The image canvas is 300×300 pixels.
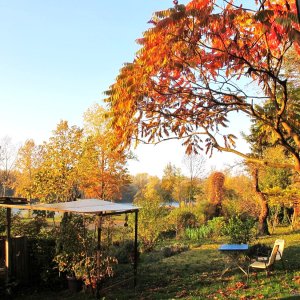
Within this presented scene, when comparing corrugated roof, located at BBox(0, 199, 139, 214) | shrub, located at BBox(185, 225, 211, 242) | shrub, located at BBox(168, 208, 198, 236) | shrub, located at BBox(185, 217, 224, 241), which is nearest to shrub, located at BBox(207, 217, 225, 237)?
shrub, located at BBox(185, 217, 224, 241)

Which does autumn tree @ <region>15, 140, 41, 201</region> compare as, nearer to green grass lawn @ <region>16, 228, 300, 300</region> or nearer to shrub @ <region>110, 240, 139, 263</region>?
shrub @ <region>110, 240, 139, 263</region>

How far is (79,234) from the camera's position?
771 cm

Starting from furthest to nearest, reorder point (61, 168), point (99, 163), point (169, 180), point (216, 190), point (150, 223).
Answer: point (169, 180) → point (216, 190) → point (99, 163) → point (61, 168) → point (150, 223)

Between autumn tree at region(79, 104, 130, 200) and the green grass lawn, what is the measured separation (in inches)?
255

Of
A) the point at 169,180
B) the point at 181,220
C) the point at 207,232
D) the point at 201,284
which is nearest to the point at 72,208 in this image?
the point at 201,284

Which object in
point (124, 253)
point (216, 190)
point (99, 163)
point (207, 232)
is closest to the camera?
point (124, 253)

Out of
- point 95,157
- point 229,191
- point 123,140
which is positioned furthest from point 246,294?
point 229,191

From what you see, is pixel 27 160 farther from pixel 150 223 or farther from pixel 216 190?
pixel 150 223

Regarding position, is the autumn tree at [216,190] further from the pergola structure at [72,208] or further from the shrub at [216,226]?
the pergola structure at [72,208]

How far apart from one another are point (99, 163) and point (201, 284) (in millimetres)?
10221

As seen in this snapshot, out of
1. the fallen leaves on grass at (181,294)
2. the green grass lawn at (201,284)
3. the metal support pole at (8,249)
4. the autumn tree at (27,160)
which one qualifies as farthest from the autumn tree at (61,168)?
the autumn tree at (27,160)

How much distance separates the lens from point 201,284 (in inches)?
291

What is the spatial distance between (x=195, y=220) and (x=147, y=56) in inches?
705

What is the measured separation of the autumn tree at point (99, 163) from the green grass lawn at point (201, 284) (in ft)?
21.3
